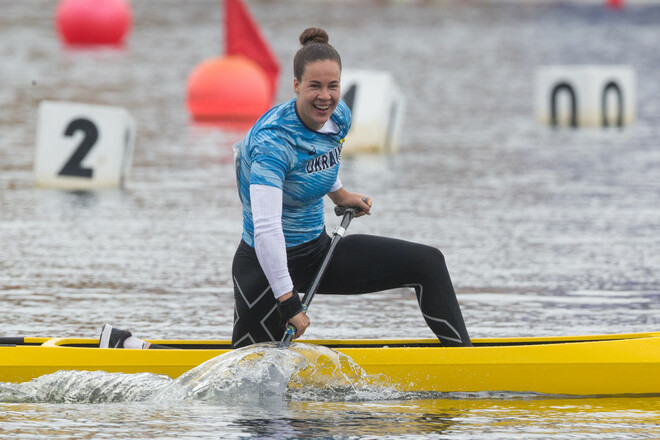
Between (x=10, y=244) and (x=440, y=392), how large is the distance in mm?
5608

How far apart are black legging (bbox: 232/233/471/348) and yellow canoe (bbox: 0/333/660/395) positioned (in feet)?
0.56

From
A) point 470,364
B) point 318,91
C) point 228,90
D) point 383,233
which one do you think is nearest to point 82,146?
point 383,233

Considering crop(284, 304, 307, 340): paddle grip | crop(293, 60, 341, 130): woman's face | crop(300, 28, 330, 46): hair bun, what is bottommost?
crop(284, 304, 307, 340): paddle grip

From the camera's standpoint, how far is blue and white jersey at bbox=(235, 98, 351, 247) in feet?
21.7

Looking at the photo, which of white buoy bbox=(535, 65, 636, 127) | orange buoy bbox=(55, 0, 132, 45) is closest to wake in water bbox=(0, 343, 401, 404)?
white buoy bbox=(535, 65, 636, 127)

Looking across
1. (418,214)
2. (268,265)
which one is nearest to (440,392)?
(268,265)

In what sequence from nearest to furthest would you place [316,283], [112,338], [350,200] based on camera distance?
1. [316,283]
2. [350,200]
3. [112,338]

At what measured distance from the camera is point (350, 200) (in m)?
7.18

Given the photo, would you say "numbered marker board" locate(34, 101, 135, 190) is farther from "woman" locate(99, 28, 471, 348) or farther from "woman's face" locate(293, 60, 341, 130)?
"woman's face" locate(293, 60, 341, 130)

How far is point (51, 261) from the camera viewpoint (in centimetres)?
1112

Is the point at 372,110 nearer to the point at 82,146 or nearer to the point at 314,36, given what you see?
the point at 82,146

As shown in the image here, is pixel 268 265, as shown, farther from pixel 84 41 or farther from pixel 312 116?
pixel 84 41

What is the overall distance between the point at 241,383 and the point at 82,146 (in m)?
8.46

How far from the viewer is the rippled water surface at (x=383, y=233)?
6.73 m
